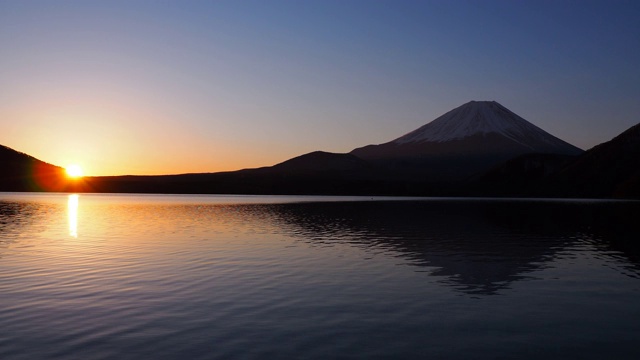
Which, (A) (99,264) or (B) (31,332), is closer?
(B) (31,332)

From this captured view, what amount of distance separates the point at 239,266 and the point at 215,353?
55.9 ft

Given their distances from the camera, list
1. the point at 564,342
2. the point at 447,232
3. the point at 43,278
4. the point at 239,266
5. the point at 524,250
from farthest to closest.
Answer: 1. the point at 447,232
2. the point at 524,250
3. the point at 239,266
4. the point at 43,278
5. the point at 564,342

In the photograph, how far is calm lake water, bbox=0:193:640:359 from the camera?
15954mm

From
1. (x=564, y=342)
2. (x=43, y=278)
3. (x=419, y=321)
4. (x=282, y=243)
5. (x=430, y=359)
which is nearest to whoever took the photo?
(x=430, y=359)

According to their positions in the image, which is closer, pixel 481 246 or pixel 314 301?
pixel 314 301

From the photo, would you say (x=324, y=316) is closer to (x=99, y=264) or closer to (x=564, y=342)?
(x=564, y=342)

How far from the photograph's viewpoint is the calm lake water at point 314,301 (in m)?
16.0

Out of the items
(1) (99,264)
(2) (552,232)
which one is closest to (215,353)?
(1) (99,264)

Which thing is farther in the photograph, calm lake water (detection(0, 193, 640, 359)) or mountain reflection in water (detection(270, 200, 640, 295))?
mountain reflection in water (detection(270, 200, 640, 295))

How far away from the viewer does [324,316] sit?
64.5 feet

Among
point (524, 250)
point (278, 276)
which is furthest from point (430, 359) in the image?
point (524, 250)

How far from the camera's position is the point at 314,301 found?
22.3m

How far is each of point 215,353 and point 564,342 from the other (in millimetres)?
10085

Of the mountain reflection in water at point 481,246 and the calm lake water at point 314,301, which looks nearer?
the calm lake water at point 314,301
